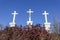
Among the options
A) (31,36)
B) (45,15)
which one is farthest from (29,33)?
(45,15)

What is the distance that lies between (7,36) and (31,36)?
0.87 metres

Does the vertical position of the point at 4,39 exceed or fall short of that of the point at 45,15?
it falls short

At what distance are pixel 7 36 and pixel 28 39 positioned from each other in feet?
2.41

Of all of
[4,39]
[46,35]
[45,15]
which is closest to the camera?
[4,39]

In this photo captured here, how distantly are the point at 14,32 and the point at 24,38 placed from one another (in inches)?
15.8

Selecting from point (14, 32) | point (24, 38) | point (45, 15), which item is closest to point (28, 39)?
point (24, 38)

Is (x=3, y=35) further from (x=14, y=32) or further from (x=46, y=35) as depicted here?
(x=46, y=35)

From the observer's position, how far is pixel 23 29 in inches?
260

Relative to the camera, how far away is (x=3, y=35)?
19.7 ft

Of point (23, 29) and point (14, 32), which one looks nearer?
point (14, 32)

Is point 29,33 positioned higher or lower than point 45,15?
lower

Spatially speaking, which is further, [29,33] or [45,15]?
[45,15]

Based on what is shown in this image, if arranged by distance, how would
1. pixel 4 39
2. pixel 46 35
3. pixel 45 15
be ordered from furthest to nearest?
1. pixel 45 15
2. pixel 46 35
3. pixel 4 39

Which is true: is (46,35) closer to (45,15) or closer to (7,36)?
(7,36)
